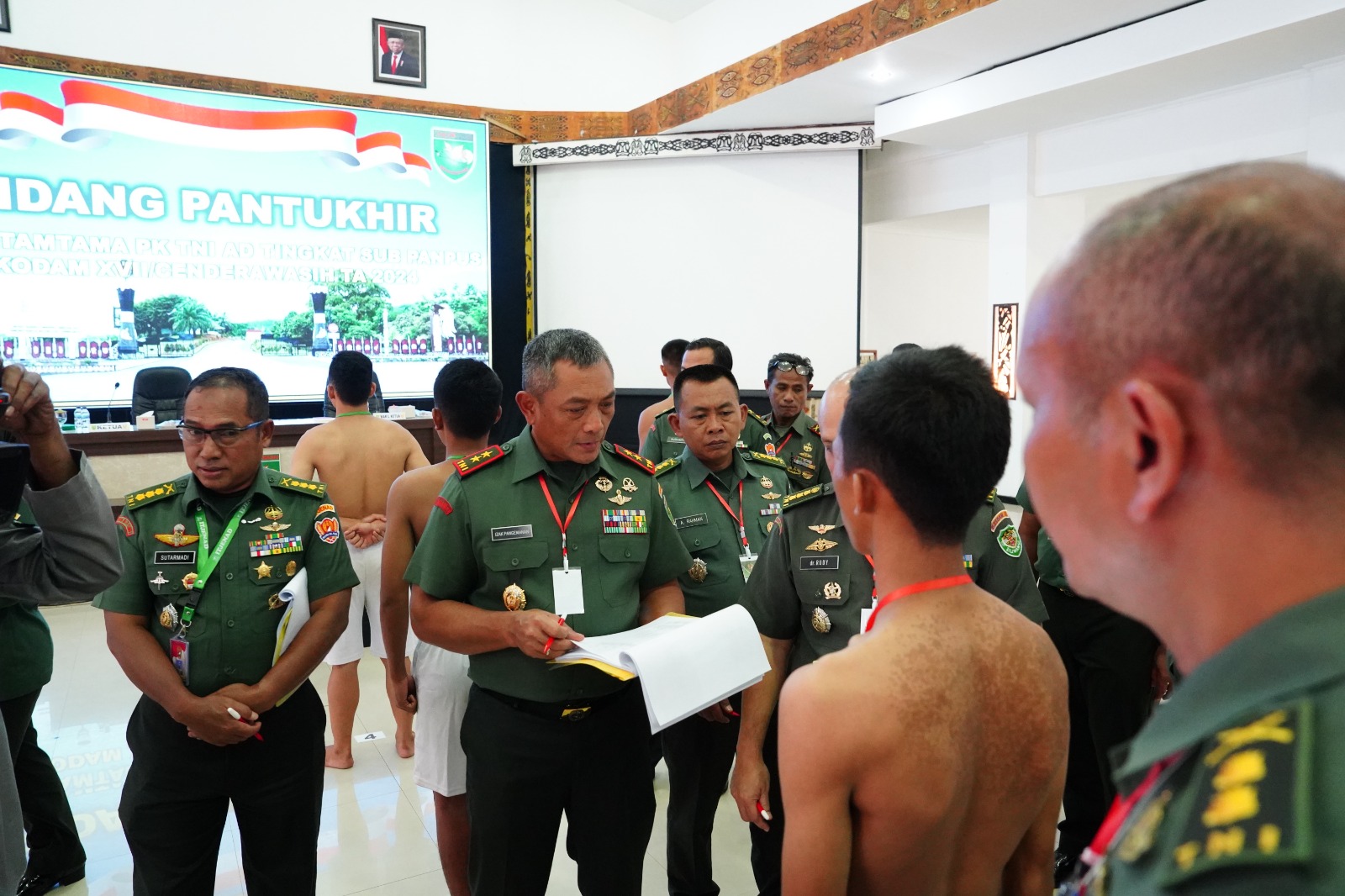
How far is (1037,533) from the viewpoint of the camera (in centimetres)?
296

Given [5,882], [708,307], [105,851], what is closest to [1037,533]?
[5,882]

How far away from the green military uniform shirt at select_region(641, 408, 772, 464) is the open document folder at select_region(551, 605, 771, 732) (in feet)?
7.57

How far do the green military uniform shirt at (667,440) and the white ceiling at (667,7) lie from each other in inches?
263

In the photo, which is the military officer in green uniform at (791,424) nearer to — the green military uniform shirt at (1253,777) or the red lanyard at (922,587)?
the red lanyard at (922,587)

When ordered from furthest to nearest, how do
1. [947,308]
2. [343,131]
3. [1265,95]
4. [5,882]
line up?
[947,308] → [343,131] → [1265,95] → [5,882]

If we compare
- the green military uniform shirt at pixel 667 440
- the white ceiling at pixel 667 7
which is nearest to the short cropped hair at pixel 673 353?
the green military uniform shirt at pixel 667 440

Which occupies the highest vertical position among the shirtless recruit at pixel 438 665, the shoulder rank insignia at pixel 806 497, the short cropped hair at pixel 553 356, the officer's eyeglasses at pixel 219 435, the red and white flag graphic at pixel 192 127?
the red and white flag graphic at pixel 192 127

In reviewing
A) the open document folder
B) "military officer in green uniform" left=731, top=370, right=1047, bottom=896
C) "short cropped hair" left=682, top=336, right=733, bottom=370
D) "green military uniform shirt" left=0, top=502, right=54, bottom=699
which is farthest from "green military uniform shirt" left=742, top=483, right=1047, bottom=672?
"short cropped hair" left=682, top=336, right=733, bottom=370

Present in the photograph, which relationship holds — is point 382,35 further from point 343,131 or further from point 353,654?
point 353,654

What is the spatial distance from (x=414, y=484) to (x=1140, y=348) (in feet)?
8.23

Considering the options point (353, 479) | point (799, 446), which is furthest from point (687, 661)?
point (799, 446)

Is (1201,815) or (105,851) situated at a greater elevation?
(1201,815)

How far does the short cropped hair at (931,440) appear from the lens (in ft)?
3.96

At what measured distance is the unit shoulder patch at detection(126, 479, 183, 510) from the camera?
211 cm
